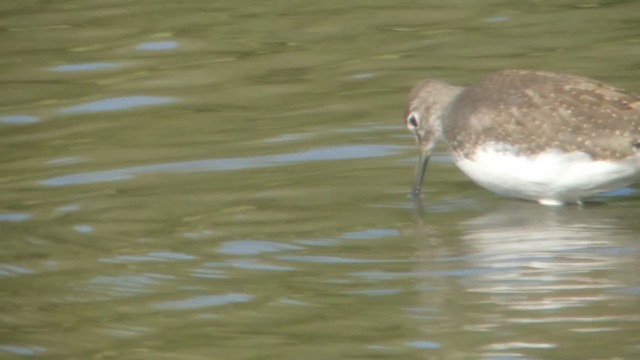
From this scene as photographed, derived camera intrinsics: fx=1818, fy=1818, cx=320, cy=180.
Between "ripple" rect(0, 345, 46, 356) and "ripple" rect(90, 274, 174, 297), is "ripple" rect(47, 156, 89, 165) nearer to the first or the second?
"ripple" rect(90, 274, 174, 297)

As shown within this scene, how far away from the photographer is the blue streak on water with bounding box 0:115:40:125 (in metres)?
15.0

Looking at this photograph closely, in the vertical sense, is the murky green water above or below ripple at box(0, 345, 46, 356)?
below

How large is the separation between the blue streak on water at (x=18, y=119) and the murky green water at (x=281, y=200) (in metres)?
0.05

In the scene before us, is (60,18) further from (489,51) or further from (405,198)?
(405,198)

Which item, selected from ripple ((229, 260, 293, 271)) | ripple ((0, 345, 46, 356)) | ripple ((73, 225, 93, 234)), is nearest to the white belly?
ripple ((229, 260, 293, 271))

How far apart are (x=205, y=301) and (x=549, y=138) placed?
9.19ft

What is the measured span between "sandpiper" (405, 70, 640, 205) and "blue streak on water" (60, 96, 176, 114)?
12.2ft

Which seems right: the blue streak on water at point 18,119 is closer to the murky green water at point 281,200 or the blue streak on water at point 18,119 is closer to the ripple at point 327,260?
the murky green water at point 281,200

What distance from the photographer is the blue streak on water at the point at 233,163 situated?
13.4 m

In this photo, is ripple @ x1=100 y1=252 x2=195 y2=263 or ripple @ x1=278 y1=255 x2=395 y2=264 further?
ripple @ x1=100 y1=252 x2=195 y2=263

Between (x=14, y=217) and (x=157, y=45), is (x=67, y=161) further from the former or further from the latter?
(x=157, y=45)

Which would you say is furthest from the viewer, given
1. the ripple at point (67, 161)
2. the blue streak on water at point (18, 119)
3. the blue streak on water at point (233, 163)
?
the blue streak on water at point (18, 119)

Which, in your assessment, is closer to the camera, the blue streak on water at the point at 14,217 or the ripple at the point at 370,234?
the ripple at the point at 370,234

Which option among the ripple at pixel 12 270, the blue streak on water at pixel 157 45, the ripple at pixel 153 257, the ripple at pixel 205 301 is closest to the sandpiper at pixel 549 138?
the ripple at pixel 153 257
